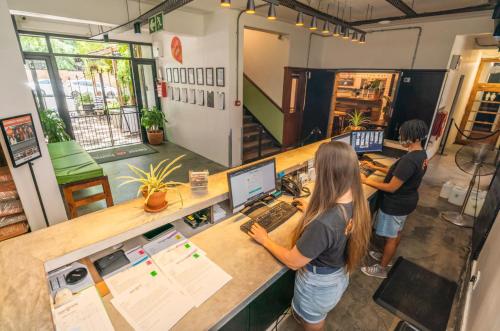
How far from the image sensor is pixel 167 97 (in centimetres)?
690

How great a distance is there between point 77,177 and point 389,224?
11.5ft

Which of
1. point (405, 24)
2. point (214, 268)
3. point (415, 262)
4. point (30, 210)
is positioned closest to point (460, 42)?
point (405, 24)

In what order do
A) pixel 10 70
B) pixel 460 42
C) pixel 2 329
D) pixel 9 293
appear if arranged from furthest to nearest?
1. pixel 460 42
2. pixel 10 70
3. pixel 9 293
4. pixel 2 329

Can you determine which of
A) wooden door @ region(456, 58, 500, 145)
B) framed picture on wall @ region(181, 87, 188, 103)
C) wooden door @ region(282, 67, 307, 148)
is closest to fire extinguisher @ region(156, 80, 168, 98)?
framed picture on wall @ region(181, 87, 188, 103)

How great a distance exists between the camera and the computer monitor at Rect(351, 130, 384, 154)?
3441 millimetres

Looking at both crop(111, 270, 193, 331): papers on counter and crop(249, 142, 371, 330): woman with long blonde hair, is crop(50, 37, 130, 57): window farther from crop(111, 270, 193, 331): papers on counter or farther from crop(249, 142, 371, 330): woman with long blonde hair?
crop(249, 142, 371, 330): woman with long blonde hair

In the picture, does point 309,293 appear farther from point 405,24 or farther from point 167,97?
point 167,97

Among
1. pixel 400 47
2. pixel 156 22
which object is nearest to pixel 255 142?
pixel 156 22

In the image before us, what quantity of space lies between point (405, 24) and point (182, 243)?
6242 millimetres

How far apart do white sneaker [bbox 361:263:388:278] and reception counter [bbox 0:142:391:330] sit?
126 cm

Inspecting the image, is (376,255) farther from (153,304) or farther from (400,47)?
(400,47)

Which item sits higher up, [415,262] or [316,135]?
[316,135]

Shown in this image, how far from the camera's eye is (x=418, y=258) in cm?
286

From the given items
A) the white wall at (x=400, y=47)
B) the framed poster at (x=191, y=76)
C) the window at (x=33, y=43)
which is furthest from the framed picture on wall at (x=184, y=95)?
the white wall at (x=400, y=47)
